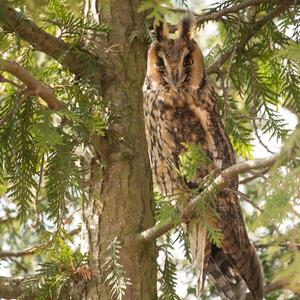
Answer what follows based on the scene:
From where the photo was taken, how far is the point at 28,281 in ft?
8.54

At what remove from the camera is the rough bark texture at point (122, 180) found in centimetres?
271

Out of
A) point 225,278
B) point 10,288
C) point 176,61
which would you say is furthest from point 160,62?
point 10,288

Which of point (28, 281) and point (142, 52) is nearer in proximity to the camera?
point (28, 281)

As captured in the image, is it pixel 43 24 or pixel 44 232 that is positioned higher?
pixel 43 24

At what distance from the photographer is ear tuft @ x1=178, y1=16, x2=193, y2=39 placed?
3.14 metres

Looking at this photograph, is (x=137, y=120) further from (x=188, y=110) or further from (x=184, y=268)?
(x=184, y=268)

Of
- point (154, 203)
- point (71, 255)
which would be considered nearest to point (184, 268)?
point (154, 203)

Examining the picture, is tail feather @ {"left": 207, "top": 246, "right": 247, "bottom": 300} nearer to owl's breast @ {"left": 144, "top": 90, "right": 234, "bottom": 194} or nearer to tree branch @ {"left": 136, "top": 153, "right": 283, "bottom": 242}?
owl's breast @ {"left": 144, "top": 90, "right": 234, "bottom": 194}

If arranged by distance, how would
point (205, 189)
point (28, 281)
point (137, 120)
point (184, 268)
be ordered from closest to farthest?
point (205, 189) < point (28, 281) < point (137, 120) < point (184, 268)

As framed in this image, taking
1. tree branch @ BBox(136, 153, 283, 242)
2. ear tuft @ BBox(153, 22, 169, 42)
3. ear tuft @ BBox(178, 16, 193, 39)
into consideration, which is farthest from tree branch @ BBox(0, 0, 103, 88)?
tree branch @ BBox(136, 153, 283, 242)

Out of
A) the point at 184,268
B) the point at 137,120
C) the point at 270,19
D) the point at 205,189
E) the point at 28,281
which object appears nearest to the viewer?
the point at 205,189

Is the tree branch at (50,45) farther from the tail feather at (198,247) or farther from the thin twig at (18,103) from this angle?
the tail feather at (198,247)

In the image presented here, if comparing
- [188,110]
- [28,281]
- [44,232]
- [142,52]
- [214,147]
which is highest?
[142,52]

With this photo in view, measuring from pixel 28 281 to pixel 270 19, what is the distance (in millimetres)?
1496
